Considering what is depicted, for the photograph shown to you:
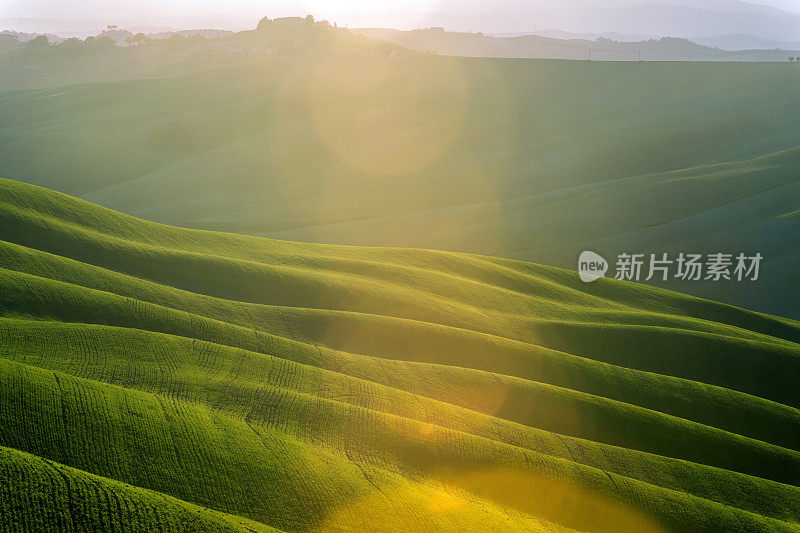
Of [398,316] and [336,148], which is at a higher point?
[336,148]

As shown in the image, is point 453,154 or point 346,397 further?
point 453,154

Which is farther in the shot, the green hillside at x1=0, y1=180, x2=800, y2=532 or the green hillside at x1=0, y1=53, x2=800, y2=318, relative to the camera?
the green hillside at x1=0, y1=53, x2=800, y2=318

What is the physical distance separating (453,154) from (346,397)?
7270 centimetres

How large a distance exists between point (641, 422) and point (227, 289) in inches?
669

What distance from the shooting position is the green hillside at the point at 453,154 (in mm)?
54250

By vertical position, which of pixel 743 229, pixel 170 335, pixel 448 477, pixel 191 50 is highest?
pixel 191 50

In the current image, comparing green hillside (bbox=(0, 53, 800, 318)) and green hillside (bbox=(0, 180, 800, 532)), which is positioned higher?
green hillside (bbox=(0, 53, 800, 318))

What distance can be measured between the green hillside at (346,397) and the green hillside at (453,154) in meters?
20.3

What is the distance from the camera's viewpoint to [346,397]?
61.8 ft

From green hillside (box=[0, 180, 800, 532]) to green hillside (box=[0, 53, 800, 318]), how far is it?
20.3m

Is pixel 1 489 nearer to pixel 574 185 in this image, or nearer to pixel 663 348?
pixel 663 348

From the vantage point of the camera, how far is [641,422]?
2102 centimetres

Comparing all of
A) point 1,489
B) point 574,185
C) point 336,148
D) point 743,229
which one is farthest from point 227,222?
point 1,489

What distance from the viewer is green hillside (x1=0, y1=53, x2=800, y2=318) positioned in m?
54.2
